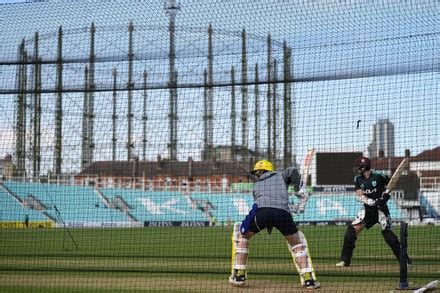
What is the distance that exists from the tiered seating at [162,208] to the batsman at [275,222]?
3521cm

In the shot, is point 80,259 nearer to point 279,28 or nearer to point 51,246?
point 51,246

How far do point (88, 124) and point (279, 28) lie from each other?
4.67 meters

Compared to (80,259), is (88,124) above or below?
above

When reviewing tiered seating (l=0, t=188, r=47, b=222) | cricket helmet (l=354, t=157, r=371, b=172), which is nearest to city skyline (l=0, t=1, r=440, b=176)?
cricket helmet (l=354, t=157, r=371, b=172)

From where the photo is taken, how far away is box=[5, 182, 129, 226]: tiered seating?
37438mm

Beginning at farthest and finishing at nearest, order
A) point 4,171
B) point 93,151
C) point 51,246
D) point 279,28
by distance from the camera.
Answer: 1. point 51,246
2. point 4,171
3. point 93,151
4. point 279,28

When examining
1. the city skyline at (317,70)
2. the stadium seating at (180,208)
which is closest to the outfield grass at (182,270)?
the city skyline at (317,70)

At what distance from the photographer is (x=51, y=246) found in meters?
22.5

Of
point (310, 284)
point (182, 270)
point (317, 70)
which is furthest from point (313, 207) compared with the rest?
point (310, 284)

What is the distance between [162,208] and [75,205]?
9.16 meters

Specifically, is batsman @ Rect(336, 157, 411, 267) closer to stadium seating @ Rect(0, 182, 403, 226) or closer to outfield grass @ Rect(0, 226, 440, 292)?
outfield grass @ Rect(0, 226, 440, 292)

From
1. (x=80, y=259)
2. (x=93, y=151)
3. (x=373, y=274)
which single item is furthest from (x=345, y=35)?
(x=80, y=259)

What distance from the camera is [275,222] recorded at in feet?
36.9

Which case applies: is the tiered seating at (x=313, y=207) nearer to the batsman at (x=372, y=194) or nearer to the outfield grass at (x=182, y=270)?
the outfield grass at (x=182, y=270)
